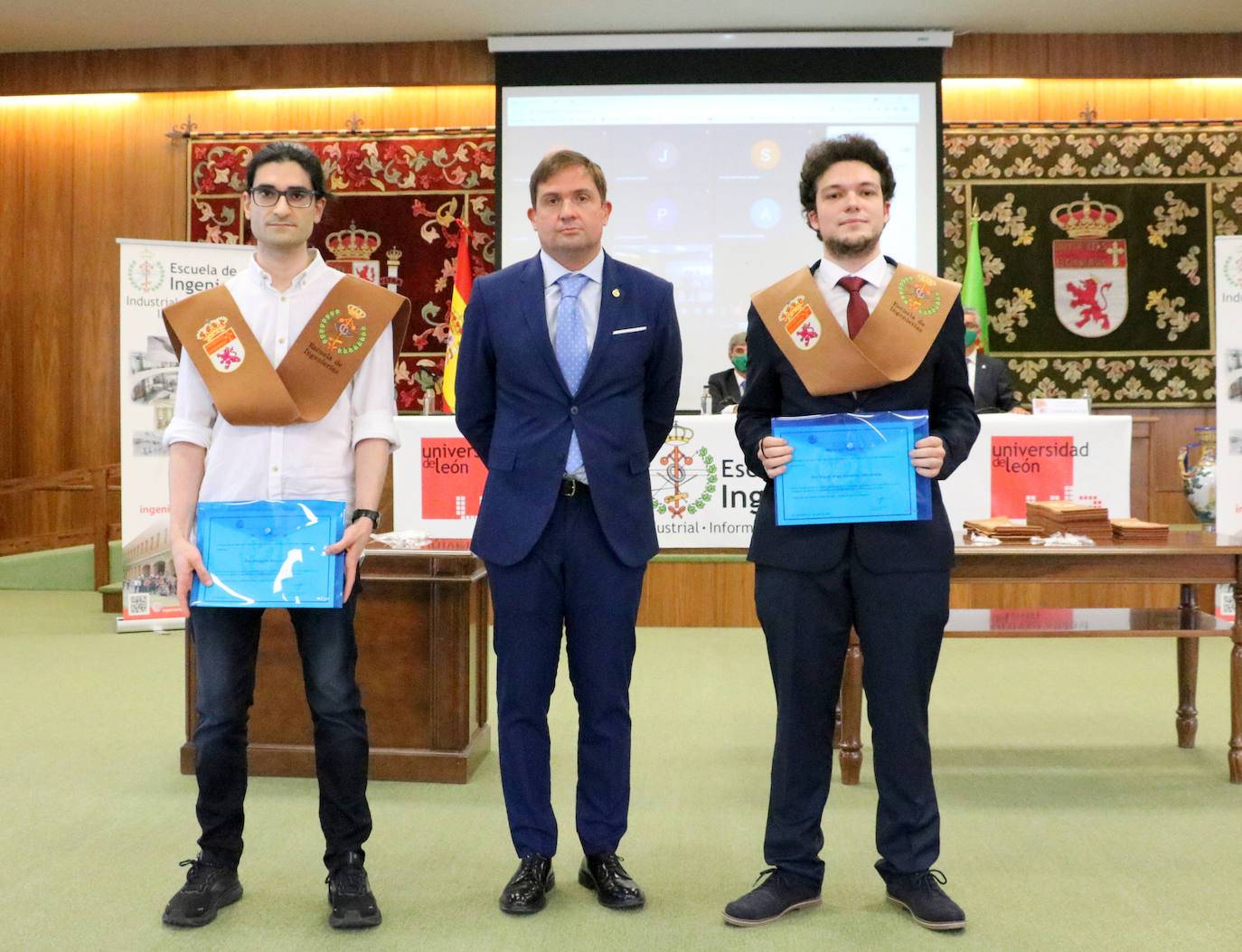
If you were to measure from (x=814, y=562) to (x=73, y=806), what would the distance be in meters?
A: 2.07

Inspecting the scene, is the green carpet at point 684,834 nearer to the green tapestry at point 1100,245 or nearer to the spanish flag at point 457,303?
the spanish flag at point 457,303

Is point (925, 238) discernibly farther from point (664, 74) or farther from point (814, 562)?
point (814, 562)

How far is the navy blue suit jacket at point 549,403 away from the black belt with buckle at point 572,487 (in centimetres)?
3

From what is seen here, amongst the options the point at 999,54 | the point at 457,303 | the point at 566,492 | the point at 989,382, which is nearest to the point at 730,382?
the point at 989,382

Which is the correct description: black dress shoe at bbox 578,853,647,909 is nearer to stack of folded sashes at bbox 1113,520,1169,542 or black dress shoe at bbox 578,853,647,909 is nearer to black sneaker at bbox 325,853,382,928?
black sneaker at bbox 325,853,382,928

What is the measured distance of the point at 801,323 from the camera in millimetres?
2084

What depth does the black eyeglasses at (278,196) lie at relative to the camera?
80.9 inches

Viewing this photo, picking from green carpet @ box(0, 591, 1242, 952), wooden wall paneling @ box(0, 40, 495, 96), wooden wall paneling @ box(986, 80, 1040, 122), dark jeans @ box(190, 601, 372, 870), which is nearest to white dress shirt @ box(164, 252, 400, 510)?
dark jeans @ box(190, 601, 372, 870)

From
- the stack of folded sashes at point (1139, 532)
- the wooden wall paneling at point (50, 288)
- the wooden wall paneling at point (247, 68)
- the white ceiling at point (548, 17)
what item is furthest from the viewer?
the wooden wall paneling at point (50, 288)

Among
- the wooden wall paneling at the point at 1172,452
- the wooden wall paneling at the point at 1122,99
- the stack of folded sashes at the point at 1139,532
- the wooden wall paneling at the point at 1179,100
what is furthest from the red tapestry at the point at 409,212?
the stack of folded sashes at the point at 1139,532

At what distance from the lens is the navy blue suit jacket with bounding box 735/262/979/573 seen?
6.85 ft

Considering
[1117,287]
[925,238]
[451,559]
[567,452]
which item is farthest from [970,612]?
[1117,287]

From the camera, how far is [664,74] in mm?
7297

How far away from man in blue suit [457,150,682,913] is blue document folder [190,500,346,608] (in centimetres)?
31
